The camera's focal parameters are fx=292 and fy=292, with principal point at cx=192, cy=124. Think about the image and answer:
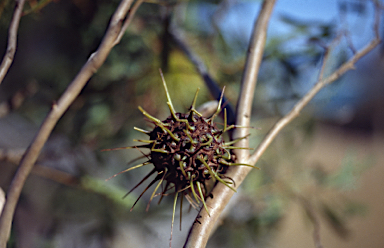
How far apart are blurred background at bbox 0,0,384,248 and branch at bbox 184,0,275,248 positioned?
1.19ft

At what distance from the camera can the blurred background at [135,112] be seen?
0.94 m

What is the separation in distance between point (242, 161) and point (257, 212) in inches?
35.3

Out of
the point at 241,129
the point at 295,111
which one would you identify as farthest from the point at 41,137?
the point at 295,111

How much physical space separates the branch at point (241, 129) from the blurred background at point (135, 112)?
36 cm

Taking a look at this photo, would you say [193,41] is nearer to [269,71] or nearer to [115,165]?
[269,71]

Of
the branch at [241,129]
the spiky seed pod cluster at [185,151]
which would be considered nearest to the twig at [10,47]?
the spiky seed pod cluster at [185,151]

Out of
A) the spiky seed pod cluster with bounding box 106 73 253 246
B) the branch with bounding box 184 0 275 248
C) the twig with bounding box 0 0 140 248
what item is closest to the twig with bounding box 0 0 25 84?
the twig with bounding box 0 0 140 248

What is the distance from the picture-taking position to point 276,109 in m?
1.13

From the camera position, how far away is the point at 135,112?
111 centimetres

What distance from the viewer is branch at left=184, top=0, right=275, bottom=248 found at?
347 millimetres

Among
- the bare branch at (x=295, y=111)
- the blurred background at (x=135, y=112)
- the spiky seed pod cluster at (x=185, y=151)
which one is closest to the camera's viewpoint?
the spiky seed pod cluster at (x=185, y=151)

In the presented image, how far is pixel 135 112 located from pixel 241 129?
0.73 metres

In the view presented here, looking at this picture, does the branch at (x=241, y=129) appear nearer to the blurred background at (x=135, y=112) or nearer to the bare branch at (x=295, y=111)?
the bare branch at (x=295, y=111)

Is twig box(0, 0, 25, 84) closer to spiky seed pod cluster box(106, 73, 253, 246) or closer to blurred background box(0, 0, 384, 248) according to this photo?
spiky seed pod cluster box(106, 73, 253, 246)
